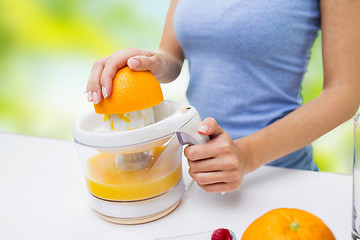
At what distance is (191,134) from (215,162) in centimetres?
6

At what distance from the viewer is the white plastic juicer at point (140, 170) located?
22.4 inches

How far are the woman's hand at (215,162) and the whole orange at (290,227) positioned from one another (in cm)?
19

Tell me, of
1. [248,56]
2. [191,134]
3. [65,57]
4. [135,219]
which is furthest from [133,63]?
[65,57]

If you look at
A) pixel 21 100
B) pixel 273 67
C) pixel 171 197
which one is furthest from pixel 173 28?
pixel 21 100

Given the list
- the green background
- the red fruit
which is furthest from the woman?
the green background

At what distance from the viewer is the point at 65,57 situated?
6.49 ft

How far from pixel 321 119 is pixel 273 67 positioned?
0.63 feet

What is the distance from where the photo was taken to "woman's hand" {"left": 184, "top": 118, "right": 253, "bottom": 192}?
0.60 m

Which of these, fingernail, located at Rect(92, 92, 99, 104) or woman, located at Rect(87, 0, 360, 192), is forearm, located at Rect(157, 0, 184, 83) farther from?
fingernail, located at Rect(92, 92, 99, 104)

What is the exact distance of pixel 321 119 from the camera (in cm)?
74

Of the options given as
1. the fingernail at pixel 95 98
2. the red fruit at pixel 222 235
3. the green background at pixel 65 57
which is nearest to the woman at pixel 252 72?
the fingernail at pixel 95 98

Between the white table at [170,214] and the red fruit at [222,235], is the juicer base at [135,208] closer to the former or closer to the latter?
the white table at [170,214]

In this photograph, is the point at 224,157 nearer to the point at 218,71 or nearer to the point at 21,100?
the point at 218,71

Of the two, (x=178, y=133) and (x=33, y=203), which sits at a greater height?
(x=178, y=133)
